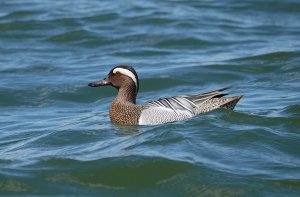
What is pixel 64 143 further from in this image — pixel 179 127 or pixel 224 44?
pixel 224 44

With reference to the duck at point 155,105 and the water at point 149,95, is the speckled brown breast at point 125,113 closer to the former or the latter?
the duck at point 155,105

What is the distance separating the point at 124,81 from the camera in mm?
13266

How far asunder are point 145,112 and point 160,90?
3.18 metres

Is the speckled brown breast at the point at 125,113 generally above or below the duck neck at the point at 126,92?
below

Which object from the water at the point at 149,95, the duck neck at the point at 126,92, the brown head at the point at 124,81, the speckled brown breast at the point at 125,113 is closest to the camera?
the water at the point at 149,95

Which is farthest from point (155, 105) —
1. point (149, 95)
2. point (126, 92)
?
point (149, 95)

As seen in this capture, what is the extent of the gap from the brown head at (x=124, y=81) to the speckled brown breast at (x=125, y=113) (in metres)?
0.16

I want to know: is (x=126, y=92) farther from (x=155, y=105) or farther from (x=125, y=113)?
(x=155, y=105)

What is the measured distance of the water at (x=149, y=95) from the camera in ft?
34.2

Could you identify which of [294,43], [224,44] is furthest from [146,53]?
[294,43]

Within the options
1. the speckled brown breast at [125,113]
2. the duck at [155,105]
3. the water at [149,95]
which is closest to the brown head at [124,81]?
the duck at [155,105]

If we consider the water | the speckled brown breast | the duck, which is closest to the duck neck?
the duck

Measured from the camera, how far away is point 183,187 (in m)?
10.2

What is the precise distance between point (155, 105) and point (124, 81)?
0.67 meters
